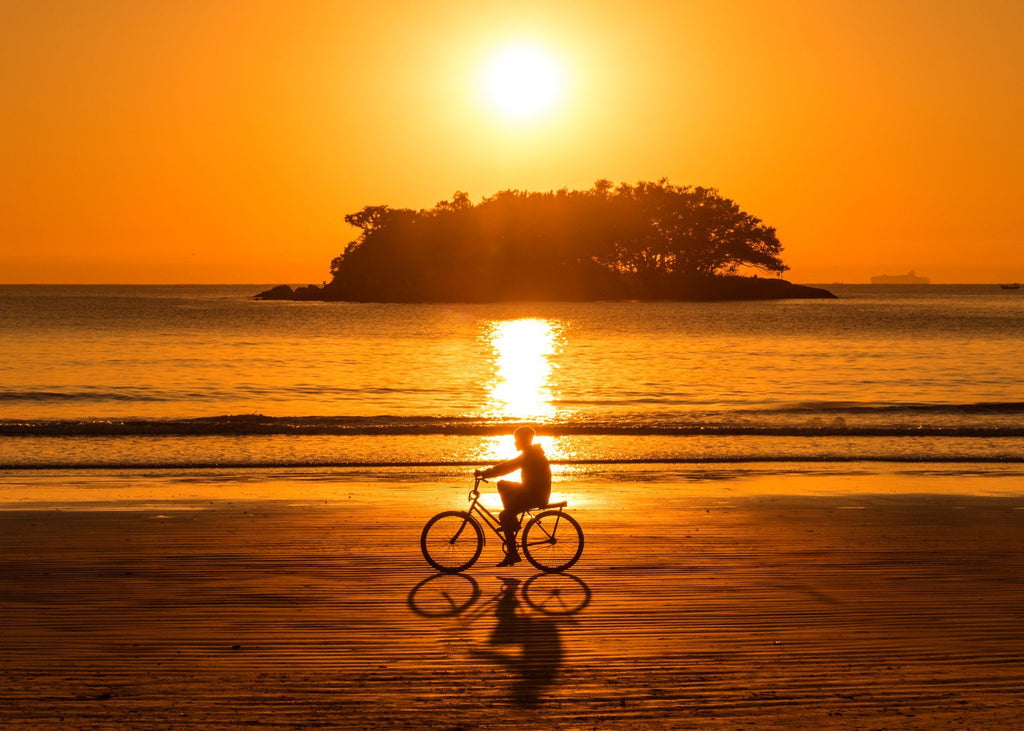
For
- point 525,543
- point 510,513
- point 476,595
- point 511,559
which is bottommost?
point 476,595

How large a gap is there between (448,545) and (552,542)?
3.95ft

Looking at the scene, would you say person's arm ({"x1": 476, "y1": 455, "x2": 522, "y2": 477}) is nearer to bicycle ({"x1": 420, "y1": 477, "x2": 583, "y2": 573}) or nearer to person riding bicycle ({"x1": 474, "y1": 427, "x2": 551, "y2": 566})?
person riding bicycle ({"x1": 474, "y1": 427, "x2": 551, "y2": 566})

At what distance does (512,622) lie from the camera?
10836 millimetres

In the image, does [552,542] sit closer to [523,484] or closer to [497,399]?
[523,484]

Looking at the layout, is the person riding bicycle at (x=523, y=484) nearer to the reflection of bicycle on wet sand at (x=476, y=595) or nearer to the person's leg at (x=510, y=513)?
the person's leg at (x=510, y=513)

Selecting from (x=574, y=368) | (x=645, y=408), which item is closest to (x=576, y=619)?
(x=645, y=408)

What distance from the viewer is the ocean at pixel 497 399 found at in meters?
27.2

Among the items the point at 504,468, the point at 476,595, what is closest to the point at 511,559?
the point at 476,595

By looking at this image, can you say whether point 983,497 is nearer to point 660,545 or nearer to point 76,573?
point 660,545

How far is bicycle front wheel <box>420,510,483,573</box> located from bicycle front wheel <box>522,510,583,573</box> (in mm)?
585

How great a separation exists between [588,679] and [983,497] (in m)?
12.3

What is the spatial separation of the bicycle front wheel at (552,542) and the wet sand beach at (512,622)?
0.24m

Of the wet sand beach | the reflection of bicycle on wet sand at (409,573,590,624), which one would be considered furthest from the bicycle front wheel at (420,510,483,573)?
the wet sand beach

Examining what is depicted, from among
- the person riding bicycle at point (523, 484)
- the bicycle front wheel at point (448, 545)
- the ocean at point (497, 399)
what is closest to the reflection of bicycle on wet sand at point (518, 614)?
the bicycle front wheel at point (448, 545)
